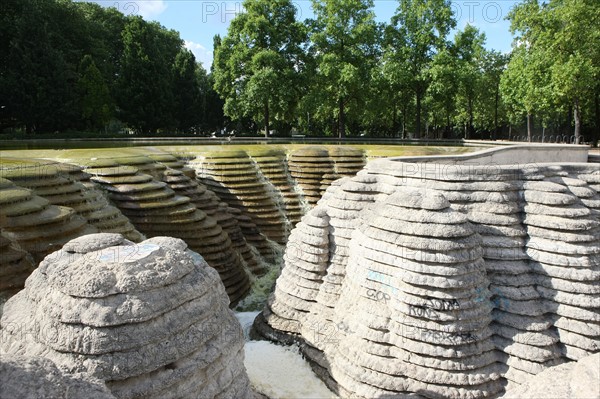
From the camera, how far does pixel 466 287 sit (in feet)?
35.3

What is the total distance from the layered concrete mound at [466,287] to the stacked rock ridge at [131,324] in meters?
4.73

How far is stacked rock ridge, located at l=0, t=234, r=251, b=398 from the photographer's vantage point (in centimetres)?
651

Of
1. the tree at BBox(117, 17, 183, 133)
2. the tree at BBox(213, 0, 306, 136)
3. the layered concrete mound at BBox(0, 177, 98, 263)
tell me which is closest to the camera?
the layered concrete mound at BBox(0, 177, 98, 263)

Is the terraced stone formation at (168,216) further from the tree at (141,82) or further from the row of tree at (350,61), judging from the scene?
the tree at (141,82)

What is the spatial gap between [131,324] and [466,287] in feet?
26.1

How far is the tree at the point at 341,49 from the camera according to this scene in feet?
124

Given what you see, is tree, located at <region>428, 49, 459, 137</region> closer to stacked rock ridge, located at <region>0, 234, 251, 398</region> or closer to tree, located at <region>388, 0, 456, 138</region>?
tree, located at <region>388, 0, 456, 138</region>

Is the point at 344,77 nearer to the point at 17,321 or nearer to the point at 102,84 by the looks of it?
the point at 102,84

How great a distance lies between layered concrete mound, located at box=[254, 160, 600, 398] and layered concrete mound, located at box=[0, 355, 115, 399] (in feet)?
24.9

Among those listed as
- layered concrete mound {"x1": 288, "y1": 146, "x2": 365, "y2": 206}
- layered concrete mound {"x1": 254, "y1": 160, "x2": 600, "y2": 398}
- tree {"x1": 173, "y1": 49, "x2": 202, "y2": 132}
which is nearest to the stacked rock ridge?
layered concrete mound {"x1": 254, "y1": 160, "x2": 600, "y2": 398}

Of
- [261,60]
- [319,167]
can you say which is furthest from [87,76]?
[319,167]

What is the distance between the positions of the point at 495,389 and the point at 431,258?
3634 mm

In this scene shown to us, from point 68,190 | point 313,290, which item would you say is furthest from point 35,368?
point 68,190

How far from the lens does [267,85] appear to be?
36844mm
